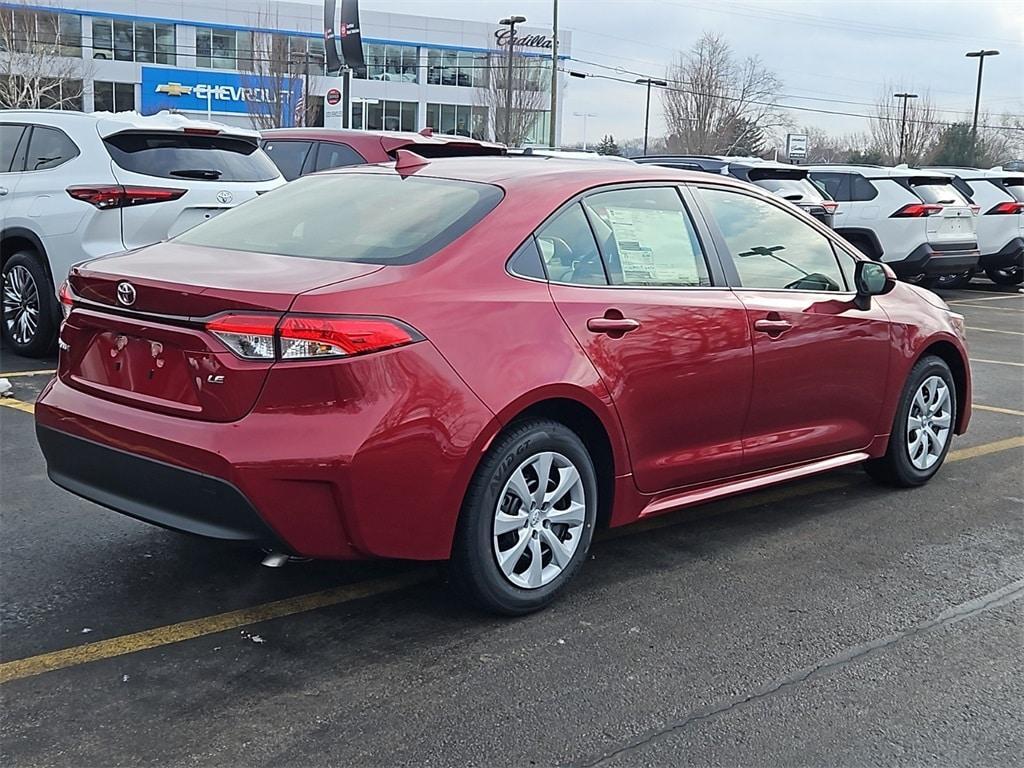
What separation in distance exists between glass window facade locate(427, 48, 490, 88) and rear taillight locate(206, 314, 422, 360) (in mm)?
63186

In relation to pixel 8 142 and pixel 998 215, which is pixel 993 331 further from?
pixel 8 142

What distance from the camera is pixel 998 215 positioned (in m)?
17.6

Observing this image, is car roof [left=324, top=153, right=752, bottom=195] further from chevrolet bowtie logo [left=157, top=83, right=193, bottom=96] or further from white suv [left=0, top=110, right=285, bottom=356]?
chevrolet bowtie logo [left=157, top=83, right=193, bottom=96]

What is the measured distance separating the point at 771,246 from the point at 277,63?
49897 mm

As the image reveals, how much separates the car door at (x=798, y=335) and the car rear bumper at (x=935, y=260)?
36.2 ft

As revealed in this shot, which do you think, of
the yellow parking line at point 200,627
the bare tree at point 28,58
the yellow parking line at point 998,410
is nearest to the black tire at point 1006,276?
the yellow parking line at point 998,410

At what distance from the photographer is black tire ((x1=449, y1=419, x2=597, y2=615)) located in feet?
12.4

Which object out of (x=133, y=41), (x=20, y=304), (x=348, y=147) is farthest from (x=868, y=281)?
(x=133, y=41)

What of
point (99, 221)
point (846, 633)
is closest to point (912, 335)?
point (846, 633)

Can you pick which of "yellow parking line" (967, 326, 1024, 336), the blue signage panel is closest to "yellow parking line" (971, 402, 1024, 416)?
"yellow parking line" (967, 326, 1024, 336)

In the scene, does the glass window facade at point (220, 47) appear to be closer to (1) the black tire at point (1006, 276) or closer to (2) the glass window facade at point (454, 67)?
(2) the glass window facade at point (454, 67)

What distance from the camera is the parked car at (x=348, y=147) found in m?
9.91

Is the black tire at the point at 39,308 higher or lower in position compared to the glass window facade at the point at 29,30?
lower

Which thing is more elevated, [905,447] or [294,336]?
[294,336]
